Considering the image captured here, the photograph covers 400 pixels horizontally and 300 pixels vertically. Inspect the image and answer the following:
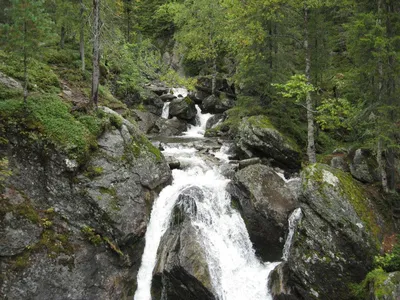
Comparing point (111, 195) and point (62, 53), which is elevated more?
point (62, 53)

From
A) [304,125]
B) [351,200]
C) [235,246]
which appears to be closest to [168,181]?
[235,246]

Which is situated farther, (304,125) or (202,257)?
(304,125)

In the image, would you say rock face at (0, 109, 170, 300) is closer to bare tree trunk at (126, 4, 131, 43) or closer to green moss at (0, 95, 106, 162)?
green moss at (0, 95, 106, 162)

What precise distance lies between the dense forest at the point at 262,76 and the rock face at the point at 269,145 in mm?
794

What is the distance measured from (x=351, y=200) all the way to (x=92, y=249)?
379 inches

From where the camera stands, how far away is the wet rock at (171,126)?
24112mm

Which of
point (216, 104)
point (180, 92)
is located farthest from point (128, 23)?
point (216, 104)

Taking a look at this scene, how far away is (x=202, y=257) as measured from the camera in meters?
10.5

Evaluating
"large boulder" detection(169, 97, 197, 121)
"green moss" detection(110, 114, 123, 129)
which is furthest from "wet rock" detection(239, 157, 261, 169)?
"large boulder" detection(169, 97, 197, 121)

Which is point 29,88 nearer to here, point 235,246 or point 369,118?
point 235,246

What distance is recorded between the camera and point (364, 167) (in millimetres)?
12961

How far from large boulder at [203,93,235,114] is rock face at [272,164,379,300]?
1808 centimetres

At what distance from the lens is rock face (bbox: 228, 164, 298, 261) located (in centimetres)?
1240

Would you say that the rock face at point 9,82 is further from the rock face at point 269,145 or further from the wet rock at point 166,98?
the wet rock at point 166,98
